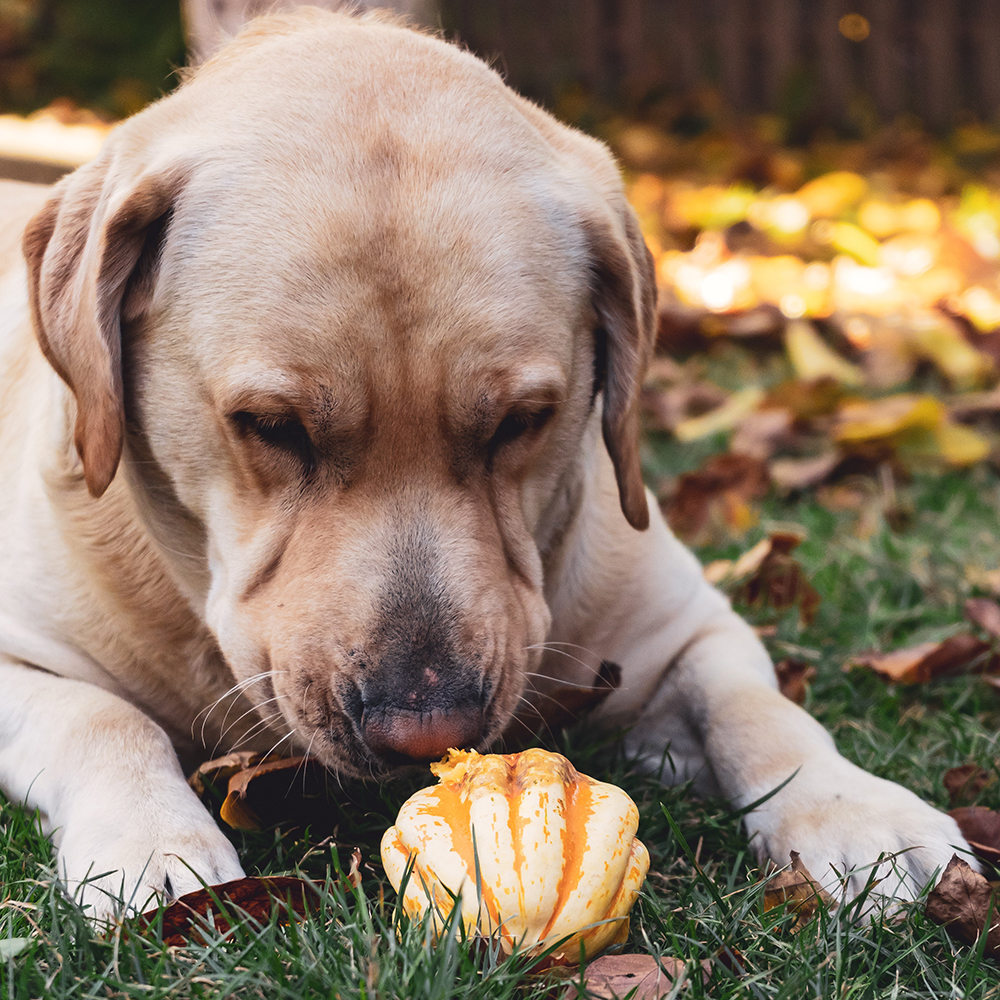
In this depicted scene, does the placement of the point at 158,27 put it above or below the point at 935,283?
above

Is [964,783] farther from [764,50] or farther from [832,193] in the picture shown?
[764,50]

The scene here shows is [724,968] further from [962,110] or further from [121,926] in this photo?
[962,110]

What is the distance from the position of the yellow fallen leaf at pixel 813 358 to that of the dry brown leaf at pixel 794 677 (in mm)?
2605

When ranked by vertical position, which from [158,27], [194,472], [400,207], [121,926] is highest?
[400,207]

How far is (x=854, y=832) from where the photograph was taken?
7.48 ft

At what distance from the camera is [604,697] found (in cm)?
288

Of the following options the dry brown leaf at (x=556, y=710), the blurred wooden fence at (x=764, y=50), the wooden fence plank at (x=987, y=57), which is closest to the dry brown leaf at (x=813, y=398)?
the dry brown leaf at (x=556, y=710)

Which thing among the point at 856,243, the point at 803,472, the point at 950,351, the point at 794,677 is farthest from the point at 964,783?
the point at 856,243

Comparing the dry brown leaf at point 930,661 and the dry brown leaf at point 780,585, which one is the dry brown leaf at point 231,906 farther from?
the dry brown leaf at point 780,585

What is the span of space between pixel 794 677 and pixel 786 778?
0.80 m

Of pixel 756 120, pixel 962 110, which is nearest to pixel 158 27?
pixel 756 120

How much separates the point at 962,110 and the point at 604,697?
9772mm

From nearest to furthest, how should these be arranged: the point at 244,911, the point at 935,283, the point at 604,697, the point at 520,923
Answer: the point at 520,923 < the point at 244,911 < the point at 604,697 < the point at 935,283

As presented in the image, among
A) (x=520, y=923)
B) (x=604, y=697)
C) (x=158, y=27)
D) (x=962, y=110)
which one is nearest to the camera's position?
(x=520, y=923)
